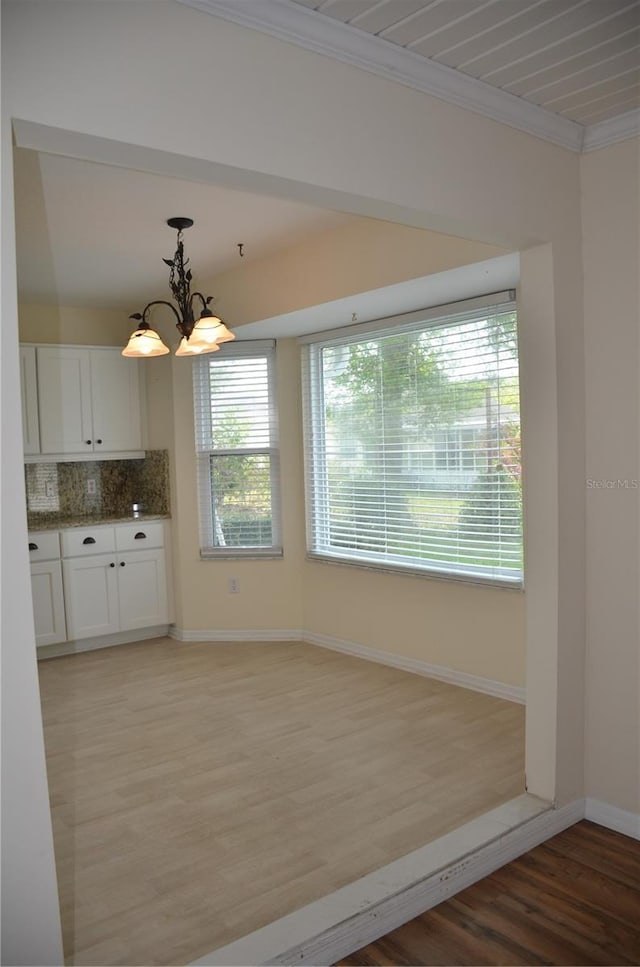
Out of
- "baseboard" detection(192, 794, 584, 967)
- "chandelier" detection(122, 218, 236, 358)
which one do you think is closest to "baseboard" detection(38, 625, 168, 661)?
"chandelier" detection(122, 218, 236, 358)

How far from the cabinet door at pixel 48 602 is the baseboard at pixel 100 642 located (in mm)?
91

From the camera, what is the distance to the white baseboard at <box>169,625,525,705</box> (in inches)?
170

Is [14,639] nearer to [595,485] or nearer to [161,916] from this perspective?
[161,916]

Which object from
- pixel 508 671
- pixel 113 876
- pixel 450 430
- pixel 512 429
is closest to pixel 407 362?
pixel 450 430

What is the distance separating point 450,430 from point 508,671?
1.39 m

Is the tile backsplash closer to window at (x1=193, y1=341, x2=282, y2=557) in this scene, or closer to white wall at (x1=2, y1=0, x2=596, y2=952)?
window at (x1=193, y1=341, x2=282, y2=557)

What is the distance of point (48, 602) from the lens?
5312 mm

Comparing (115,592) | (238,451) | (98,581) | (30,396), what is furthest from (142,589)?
(30,396)

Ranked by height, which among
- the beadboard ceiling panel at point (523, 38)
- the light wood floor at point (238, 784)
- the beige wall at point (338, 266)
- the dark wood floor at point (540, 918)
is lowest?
the dark wood floor at point (540, 918)

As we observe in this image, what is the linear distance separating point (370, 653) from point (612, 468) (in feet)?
8.65

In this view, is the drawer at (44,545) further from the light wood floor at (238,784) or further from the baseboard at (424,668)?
the baseboard at (424,668)

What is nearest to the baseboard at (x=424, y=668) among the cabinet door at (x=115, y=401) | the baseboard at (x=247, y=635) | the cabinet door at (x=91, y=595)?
the baseboard at (x=247, y=635)

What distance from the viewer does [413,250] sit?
3.74 meters

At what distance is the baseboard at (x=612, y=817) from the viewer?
282 centimetres
